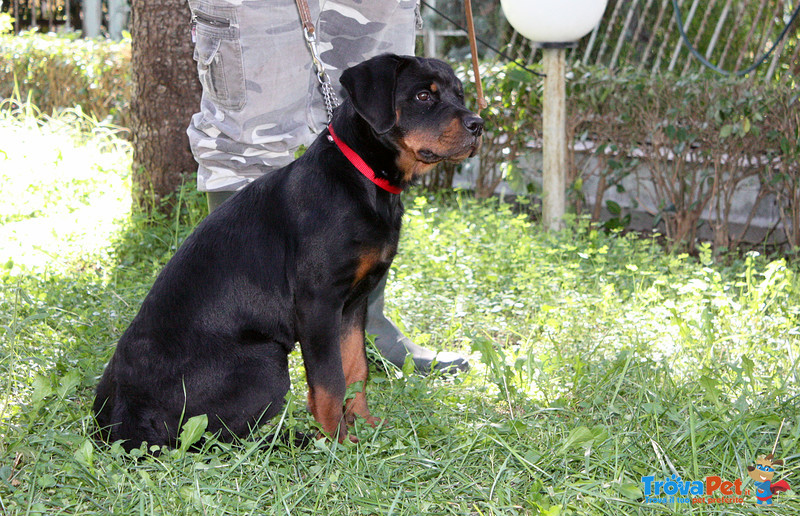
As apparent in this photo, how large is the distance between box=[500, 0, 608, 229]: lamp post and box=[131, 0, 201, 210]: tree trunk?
213cm

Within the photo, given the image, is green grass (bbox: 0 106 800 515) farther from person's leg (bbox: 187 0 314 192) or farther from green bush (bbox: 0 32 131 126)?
green bush (bbox: 0 32 131 126)

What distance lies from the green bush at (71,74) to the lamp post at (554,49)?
5.10 metres

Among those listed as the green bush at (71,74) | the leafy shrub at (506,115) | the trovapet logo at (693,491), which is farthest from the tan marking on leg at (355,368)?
the green bush at (71,74)

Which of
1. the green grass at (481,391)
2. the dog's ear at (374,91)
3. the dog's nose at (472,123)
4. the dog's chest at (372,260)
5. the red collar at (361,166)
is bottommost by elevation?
the green grass at (481,391)

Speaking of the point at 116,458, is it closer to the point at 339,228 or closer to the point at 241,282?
the point at 241,282

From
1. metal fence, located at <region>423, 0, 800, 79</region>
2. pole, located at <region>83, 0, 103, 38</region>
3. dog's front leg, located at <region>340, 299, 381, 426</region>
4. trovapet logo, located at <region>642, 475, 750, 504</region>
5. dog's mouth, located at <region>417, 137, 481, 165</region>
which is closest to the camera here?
trovapet logo, located at <region>642, 475, 750, 504</region>

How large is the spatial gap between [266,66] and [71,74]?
21.8 feet

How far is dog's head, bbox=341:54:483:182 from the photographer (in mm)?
2416

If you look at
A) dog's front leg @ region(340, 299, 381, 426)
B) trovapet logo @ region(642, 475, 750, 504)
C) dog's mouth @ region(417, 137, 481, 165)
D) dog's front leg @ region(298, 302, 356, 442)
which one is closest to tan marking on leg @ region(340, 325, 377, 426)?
dog's front leg @ region(340, 299, 381, 426)

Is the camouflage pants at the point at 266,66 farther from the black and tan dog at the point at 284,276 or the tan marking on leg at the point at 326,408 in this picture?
the tan marking on leg at the point at 326,408

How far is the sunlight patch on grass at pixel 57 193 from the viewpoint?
484cm

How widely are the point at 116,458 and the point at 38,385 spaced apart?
0.43 meters

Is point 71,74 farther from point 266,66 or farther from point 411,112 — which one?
point 411,112

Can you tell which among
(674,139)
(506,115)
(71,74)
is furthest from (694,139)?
(71,74)
